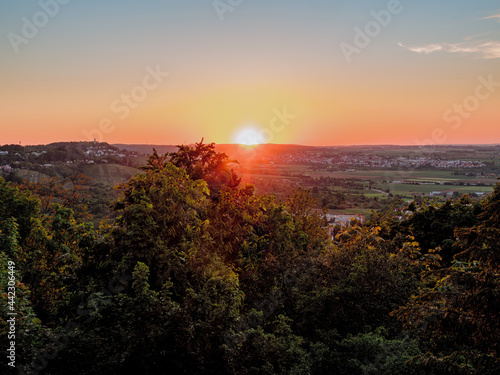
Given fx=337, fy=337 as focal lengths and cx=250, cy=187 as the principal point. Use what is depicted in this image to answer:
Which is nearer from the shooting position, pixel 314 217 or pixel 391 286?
pixel 391 286

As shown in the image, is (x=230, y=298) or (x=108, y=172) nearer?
(x=230, y=298)

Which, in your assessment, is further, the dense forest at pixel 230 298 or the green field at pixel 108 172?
the green field at pixel 108 172

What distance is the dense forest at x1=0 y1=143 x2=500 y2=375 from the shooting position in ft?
18.0

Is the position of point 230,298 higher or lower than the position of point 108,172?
lower

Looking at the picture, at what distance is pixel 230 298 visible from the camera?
6.89 metres

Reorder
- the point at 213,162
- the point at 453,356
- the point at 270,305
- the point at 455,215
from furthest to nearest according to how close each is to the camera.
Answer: the point at 455,215
the point at 213,162
the point at 270,305
the point at 453,356

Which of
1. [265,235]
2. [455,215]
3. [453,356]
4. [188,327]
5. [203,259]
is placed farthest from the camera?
[455,215]

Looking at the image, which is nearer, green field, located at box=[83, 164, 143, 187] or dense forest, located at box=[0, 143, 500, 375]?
dense forest, located at box=[0, 143, 500, 375]

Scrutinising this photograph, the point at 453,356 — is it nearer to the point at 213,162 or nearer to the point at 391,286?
the point at 391,286

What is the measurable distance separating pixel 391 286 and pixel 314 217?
9.04 meters

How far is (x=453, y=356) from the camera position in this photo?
517cm

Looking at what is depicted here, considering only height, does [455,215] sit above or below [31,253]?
above

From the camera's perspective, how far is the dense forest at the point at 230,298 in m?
5.49

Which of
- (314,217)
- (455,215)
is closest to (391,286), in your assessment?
(314,217)
